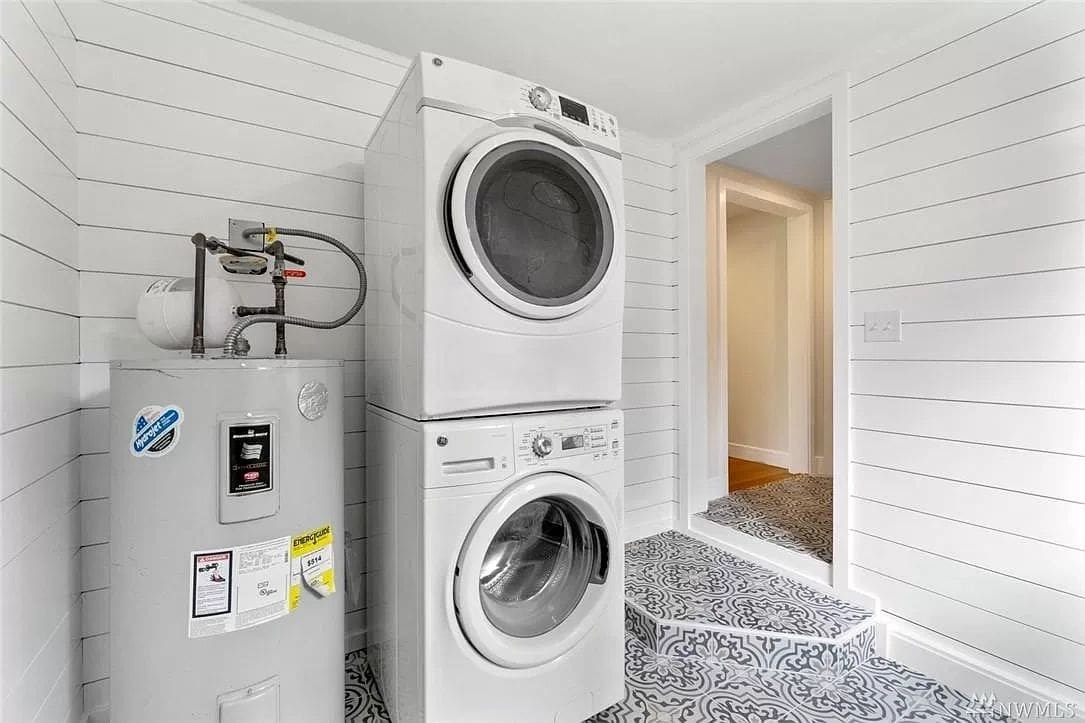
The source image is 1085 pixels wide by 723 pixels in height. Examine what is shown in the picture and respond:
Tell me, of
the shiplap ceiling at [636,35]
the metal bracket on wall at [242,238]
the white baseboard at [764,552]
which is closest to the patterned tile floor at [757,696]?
the white baseboard at [764,552]

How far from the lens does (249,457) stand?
1.11 m

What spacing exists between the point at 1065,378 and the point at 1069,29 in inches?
40.2

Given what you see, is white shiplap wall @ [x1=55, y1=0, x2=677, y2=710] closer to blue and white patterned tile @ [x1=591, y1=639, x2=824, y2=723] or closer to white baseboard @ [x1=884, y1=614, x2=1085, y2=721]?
blue and white patterned tile @ [x1=591, y1=639, x2=824, y2=723]

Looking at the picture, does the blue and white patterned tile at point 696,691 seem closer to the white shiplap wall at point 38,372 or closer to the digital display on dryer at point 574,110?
the white shiplap wall at point 38,372

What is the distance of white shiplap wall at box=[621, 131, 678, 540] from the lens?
8.58 ft

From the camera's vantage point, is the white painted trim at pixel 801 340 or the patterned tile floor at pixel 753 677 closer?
the patterned tile floor at pixel 753 677

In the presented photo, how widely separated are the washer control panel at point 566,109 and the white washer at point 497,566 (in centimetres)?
85

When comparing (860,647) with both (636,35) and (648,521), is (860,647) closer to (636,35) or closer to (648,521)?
(648,521)

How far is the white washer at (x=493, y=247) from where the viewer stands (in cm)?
121

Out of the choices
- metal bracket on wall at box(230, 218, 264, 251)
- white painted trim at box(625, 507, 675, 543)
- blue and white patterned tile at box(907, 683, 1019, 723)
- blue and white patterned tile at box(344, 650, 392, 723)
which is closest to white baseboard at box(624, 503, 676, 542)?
white painted trim at box(625, 507, 675, 543)

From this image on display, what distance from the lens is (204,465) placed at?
1070 millimetres

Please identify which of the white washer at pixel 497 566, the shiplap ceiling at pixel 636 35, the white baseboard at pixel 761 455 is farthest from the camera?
the white baseboard at pixel 761 455

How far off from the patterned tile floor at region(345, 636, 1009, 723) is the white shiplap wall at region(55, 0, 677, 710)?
960 mm

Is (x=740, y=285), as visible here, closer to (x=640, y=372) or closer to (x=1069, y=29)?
(x=640, y=372)
